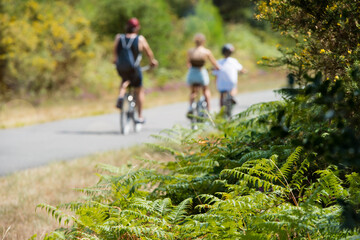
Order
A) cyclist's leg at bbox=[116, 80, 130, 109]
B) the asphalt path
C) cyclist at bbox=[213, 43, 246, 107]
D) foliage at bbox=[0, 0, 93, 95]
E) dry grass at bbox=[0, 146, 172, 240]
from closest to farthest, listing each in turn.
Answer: dry grass at bbox=[0, 146, 172, 240] < the asphalt path < cyclist's leg at bbox=[116, 80, 130, 109] < cyclist at bbox=[213, 43, 246, 107] < foliage at bbox=[0, 0, 93, 95]

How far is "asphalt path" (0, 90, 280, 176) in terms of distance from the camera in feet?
25.2

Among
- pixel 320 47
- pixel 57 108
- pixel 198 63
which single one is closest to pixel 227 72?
pixel 198 63

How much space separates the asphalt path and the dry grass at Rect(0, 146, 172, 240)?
2.06ft

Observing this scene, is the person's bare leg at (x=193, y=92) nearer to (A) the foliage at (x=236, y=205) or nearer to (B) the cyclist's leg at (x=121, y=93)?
(B) the cyclist's leg at (x=121, y=93)

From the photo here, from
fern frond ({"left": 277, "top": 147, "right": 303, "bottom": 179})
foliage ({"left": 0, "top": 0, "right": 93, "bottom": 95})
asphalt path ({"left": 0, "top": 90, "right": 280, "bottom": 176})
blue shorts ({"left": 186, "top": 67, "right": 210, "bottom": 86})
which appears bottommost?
asphalt path ({"left": 0, "top": 90, "right": 280, "bottom": 176})

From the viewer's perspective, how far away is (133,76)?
9.34 meters

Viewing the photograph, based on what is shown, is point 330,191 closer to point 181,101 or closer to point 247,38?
point 181,101

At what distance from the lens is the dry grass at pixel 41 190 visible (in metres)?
4.18

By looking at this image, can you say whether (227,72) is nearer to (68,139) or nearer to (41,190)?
(68,139)

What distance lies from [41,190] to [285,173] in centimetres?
296

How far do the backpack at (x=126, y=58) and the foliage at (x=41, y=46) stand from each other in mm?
8172

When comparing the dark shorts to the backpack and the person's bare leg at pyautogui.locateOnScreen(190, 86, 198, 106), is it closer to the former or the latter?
the backpack

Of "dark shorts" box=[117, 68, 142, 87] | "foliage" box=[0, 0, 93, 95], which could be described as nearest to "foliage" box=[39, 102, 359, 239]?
"dark shorts" box=[117, 68, 142, 87]

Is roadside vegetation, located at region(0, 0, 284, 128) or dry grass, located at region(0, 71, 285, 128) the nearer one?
dry grass, located at region(0, 71, 285, 128)
